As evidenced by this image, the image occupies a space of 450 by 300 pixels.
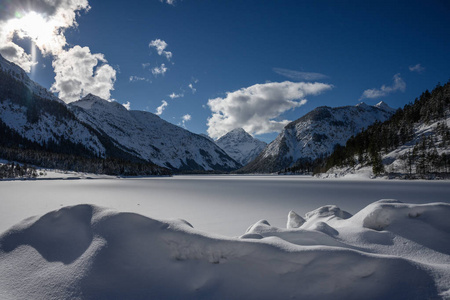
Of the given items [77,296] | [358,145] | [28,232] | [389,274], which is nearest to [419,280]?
[389,274]

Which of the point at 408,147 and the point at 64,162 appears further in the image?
the point at 64,162

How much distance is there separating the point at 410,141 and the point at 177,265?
114508 mm

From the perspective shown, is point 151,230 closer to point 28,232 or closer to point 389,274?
point 28,232

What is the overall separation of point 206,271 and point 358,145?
115m

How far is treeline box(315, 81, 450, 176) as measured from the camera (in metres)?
73.1

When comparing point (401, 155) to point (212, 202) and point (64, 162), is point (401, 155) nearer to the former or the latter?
point (212, 202)

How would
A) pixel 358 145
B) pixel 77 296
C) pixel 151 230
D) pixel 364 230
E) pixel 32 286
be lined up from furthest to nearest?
1. pixel 358 145
2. pixel 364 230
3. pixel 151 230
4. pixel 32 286
5. pixel 77 296

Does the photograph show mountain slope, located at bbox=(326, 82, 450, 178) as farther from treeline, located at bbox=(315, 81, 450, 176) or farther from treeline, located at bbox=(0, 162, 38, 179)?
treeline, located at bbox=(0, 162, 38, 179)

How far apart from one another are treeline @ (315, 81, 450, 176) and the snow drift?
9072 centimetres

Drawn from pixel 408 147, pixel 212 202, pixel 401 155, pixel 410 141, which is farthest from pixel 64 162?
pixel 410 141

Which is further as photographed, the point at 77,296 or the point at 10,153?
the point at 10,153

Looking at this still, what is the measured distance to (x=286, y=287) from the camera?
148 inches

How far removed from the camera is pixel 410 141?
89.0 metres

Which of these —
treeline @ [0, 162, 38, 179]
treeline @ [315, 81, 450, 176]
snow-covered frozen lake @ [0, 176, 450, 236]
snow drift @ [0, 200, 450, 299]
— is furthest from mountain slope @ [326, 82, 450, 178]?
treeline @ [0, 162, 38, 179]
